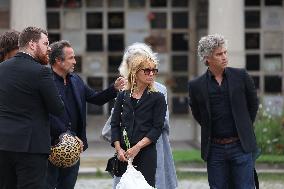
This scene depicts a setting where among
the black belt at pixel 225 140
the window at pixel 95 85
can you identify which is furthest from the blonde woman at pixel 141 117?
the window at pixel 95 85

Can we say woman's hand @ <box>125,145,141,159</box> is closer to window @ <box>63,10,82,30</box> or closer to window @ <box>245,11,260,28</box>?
window @ <box>245,11,260,28</box>

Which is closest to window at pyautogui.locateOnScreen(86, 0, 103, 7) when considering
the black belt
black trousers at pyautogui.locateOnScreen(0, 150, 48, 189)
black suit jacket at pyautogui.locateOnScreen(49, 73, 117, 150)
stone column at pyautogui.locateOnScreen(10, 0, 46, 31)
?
stone column at pyautogui.locateOnScreen(10, 0, 46, 31)

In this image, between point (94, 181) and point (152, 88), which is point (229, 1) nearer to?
point (94, 181)

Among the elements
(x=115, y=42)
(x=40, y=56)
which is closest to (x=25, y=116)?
(x=40, y=56)

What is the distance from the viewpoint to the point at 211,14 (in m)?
15.1

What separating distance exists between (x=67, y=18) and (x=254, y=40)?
382cm

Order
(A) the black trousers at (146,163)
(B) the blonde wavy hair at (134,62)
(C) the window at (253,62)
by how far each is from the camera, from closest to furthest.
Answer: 1. (A) the black trousers at (146,163)
2. (B) the blonde wavy hair at (134,62)
3. (C) the window at (253,62)

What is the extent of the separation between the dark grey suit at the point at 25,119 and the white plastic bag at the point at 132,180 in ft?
2.14

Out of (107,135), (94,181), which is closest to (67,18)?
(94,181)

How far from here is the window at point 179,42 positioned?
1695 cm

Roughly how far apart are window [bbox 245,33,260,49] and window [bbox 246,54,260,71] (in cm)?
18

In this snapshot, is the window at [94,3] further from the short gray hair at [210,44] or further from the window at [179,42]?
the short gray hair at [210,44]

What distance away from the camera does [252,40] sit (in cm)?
1667

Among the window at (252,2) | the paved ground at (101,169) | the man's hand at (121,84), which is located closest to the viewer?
the man's hand at (121,84)
